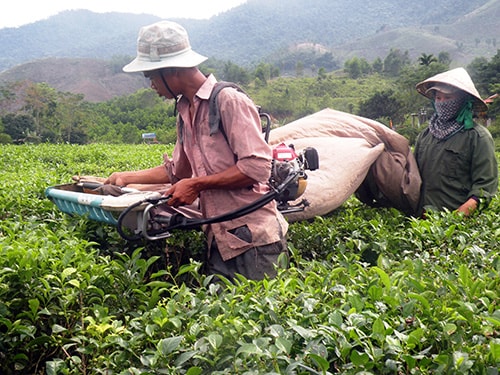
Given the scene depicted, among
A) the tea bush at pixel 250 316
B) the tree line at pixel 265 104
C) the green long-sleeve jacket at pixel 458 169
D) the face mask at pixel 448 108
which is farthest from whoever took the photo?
the tree line at pixel 265 104

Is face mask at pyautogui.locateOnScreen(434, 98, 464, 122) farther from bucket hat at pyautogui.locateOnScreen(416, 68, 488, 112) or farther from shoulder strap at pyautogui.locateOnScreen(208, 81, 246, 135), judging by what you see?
shoulder strap at pyautogui.locateOnScreen(208, 81, 246, 135)

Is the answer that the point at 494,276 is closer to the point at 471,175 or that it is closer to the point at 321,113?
the point at 471,175

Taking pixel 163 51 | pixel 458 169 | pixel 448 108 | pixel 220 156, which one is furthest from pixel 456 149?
pixel 163 51

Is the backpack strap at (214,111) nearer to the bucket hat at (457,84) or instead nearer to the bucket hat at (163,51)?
→ the bucket hat at (163,51)

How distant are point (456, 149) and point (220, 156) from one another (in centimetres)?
182

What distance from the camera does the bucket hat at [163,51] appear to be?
7.84ft

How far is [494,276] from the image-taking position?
1.89 metres

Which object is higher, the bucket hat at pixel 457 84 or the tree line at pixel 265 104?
the bucket hat at pixel 457 84

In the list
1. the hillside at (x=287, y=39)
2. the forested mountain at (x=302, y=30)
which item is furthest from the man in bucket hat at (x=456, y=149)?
the forested mountain at (x=302, y=30)

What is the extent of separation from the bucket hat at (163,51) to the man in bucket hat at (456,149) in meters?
1.86

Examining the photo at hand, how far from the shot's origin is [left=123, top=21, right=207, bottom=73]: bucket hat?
239cm

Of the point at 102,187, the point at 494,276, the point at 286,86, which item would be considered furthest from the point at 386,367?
the point at 286,86

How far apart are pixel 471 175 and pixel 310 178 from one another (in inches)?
40.5

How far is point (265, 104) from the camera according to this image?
2327 inches
